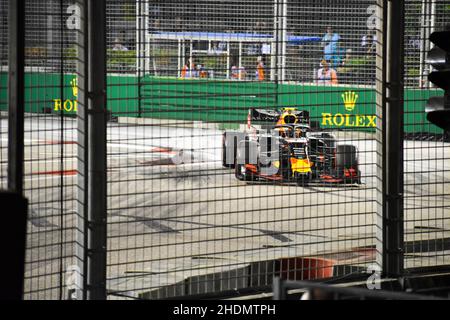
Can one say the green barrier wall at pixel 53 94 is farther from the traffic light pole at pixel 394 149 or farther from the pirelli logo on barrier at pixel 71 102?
the traffic light pole at pixel 394 149

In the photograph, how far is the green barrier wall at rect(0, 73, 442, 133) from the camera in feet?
25.9

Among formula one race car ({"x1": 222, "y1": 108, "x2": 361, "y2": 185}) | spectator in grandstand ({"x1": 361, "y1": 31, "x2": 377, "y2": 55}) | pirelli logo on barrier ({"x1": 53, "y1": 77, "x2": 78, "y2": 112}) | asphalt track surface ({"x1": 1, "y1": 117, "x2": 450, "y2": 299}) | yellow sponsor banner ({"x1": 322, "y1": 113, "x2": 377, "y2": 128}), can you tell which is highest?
spectator in grandstand ({"x1": 361, "y1": 31, "x2": 377, "y2": 55})

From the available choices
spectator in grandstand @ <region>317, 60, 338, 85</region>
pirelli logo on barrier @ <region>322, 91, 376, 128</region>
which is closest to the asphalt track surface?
pirelli logo on barrier @ <region>322, 91, 376, 128</region>

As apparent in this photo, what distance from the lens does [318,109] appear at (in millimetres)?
20438

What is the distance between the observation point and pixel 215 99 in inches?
Answer: 365

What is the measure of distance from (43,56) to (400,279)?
11.5 ft

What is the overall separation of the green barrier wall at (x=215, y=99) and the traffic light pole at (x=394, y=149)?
44cm

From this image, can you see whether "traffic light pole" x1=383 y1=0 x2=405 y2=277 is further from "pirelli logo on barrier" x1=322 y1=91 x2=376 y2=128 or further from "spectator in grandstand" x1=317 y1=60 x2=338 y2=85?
"spectator in grandstand" x1=317 y1=60 x2=338 y2=85

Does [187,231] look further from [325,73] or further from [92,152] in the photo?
[92,152]

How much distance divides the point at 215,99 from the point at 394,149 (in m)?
2.07

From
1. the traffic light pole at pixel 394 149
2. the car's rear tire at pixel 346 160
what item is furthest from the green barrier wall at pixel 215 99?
the traffic light pole at pixel 394 149

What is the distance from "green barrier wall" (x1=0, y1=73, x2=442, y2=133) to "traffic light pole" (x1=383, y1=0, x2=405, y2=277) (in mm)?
436

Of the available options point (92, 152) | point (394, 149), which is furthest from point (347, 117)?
point (92, 152)
